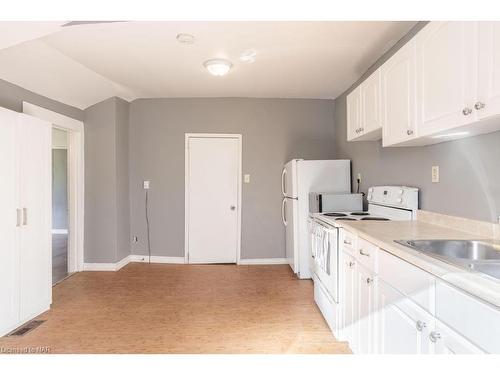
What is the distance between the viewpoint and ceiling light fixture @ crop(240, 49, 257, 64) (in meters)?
2.92

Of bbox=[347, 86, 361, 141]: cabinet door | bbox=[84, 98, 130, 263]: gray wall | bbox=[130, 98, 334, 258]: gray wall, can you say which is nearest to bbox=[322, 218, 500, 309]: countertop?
bbox=[347, 86, 361, 141]: cabinet door

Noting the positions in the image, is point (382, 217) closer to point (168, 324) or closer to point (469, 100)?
point (469, 100)

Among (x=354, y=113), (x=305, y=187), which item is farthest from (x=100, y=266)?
(x=354, y=113)

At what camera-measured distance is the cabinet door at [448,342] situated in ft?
3.24

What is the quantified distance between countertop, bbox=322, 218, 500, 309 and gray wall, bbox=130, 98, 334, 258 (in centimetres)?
227

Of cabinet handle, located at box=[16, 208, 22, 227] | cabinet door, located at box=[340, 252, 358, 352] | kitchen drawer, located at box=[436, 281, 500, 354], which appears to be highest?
cabinet handle, located at box=[16, 208, 22, 227]

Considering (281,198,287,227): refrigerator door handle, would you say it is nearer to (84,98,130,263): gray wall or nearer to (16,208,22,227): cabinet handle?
(84,98,130,263): gray wall

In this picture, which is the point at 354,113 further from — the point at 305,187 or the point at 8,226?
the point at 8,226

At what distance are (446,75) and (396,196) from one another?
1.27 meters

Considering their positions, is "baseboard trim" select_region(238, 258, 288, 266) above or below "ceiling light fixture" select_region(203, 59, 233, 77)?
below

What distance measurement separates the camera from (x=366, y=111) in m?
2.79

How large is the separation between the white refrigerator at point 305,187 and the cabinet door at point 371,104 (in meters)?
1.03

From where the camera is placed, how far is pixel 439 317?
3.76 feet
